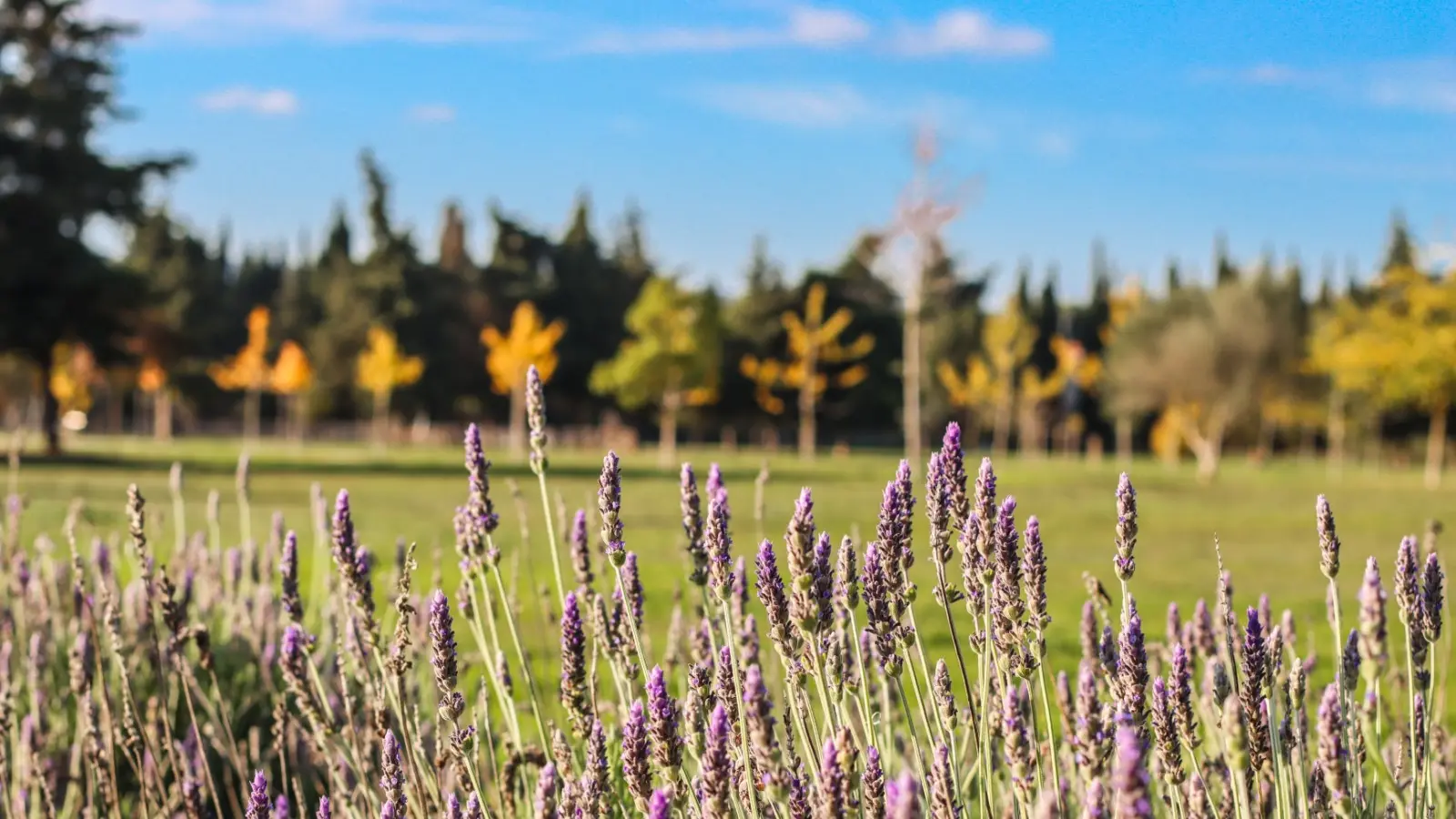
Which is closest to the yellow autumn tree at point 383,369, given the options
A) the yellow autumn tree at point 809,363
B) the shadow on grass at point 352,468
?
the shadow on grass at point 352,468

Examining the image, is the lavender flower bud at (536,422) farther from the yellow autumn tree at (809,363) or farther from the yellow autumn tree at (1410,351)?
the yellow autumn tree at (809,363)

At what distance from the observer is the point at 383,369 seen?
51969mm

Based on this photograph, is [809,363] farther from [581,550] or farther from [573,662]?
[573,662]

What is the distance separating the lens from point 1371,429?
59.2 metres

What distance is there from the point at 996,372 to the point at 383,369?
3121cm

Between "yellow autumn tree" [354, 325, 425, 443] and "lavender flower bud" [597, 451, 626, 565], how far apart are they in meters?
51.6

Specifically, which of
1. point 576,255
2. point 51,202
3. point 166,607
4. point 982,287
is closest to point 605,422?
point 576,255

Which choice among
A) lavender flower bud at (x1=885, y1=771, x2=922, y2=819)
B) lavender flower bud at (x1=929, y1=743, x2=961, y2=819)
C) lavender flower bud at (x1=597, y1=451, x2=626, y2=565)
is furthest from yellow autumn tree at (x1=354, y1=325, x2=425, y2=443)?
lavender flower bud at (x1=885, y1=771, x2=922, y2=819)

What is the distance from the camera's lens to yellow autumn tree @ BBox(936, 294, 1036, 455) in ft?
193

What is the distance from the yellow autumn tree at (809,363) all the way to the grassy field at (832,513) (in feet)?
38.6

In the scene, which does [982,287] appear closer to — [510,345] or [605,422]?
[605,422]

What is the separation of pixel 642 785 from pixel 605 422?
6177 cm

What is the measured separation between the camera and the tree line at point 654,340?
35125mm

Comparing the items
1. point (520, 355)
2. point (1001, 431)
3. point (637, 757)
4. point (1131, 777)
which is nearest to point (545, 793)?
point (637, 757)
